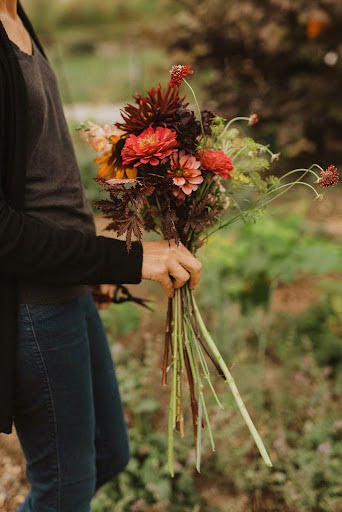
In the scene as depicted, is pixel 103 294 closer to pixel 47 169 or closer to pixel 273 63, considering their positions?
pixel 47 169

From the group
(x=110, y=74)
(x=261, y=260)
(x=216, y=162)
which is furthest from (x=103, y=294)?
(x=110, y=74)

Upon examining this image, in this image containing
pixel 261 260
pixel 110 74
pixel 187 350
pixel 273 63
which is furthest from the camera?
pixel 110 74

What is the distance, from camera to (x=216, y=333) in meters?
2.89

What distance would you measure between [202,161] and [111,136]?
0.81 ft

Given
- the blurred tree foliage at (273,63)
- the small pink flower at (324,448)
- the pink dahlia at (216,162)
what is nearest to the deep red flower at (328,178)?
the pink dahlia at (216,162)

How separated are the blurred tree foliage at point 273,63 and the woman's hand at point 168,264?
14.3 ft

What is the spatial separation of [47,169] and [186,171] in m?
0.33

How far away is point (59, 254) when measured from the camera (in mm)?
1242

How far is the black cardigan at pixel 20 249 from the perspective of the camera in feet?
3.97

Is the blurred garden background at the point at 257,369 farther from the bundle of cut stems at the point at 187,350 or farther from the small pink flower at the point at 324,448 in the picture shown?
Result: the bundle of cut stems at the point at 187,350

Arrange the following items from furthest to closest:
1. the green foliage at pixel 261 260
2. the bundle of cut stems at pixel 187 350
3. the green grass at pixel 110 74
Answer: the green grass at pixel 110 74 → the green foliage at pixel 261 260 → the bundle of cut stems at pixel 187 350

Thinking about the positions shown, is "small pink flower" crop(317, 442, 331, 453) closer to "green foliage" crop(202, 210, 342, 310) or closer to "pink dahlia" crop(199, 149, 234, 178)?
"green foliage" crop(202, 210, 342, 310)

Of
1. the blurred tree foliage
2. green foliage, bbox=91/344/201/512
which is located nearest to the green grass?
the blurred tree foliage

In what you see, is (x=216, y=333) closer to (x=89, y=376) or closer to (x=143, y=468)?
(x=143, y=468)
